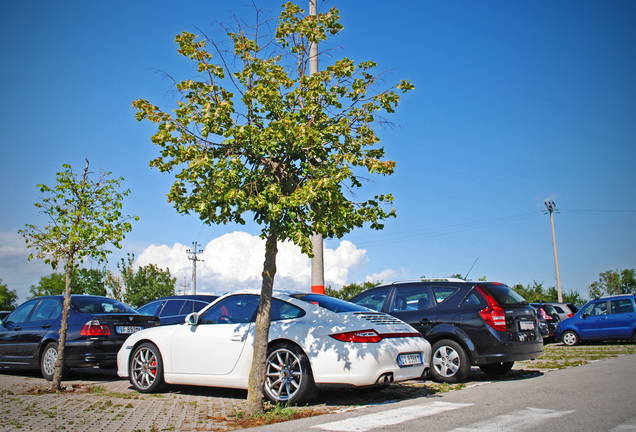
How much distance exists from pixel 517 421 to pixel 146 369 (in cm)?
575

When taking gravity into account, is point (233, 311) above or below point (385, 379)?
above

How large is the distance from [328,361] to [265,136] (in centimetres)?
294

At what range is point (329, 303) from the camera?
27.2 feet

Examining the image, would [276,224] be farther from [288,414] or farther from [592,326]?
[592,326]

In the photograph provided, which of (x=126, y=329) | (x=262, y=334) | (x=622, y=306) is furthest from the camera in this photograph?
(x=622, y=306)

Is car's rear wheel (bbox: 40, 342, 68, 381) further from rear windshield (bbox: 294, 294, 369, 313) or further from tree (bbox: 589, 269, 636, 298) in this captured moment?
tree (bbox: 589, 269, 636, 298)

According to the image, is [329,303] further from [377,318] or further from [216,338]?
[216,338]

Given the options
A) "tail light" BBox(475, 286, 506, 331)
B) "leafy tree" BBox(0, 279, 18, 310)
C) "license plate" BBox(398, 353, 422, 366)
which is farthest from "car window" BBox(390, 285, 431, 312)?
"leafy tree" BBox(0, 279, 18, 310)

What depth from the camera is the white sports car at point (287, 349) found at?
23.3 feet

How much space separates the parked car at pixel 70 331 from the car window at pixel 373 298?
424cm

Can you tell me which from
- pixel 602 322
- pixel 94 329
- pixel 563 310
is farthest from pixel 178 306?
pixel 563 310

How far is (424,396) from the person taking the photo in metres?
8.02

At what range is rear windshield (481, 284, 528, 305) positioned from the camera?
976cm

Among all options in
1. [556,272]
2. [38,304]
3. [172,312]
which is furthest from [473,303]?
[556,272]
